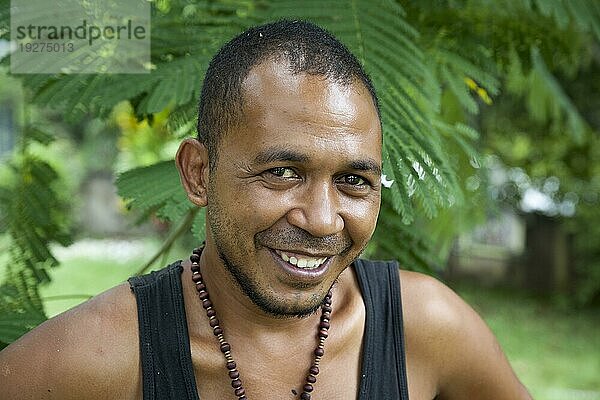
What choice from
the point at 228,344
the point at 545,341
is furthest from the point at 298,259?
the point at 545,341

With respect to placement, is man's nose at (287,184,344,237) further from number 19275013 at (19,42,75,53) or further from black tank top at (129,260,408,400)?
number 19275013 at (19,42,75,53)

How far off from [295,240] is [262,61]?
1.03 ft

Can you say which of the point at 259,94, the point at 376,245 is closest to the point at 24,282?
the point at 376,245

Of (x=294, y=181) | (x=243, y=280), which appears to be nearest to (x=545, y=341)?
(x=243, y=280)

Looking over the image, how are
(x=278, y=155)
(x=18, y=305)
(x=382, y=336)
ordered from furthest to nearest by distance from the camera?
1. (x=18, y=305)
2. (x=382, y=336)
3. (x=278, y=155)

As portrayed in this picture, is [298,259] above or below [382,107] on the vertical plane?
below

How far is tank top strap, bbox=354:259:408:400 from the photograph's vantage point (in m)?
1.87

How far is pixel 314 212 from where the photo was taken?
1552 millimetres

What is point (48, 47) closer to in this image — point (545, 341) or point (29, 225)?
point (29, 225)

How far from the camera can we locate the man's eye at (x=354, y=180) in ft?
5.25

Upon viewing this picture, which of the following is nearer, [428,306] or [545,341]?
[428,306]

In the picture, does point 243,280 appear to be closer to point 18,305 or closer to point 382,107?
point 382,107

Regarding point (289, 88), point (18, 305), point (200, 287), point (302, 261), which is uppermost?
point (289, 88)

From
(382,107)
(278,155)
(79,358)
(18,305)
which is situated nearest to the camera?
(278,155)
